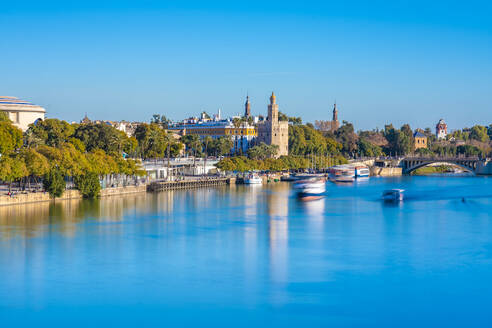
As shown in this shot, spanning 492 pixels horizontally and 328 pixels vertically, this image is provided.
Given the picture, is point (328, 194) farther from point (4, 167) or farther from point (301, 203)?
point (4, 167)

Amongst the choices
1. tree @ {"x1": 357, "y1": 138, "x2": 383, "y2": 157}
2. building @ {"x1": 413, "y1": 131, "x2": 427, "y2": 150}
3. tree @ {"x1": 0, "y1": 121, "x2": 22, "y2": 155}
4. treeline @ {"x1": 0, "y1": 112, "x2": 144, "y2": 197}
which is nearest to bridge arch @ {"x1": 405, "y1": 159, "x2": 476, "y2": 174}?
tree @ {"x1": 357, "y1": 138, "x2": 383, "y2": 157}

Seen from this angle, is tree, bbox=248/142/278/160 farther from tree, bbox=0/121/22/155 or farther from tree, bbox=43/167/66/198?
tree, bbox=43/167/66/198

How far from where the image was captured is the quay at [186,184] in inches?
1964

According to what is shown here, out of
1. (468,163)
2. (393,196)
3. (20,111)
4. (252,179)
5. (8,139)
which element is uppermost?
(20,111)

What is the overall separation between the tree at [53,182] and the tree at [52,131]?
10.9m

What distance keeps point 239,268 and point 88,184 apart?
1982 cm

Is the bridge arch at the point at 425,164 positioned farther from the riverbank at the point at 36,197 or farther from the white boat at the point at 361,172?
the riverbank at the point at 36,197

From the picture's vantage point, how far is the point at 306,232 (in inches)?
1187

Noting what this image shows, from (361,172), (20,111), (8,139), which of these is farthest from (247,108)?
(8,139)

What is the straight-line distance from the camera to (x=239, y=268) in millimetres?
22547

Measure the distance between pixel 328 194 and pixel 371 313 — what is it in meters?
34.9

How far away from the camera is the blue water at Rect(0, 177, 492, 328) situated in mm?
17844

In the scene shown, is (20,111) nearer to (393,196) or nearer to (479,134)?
(393,196)

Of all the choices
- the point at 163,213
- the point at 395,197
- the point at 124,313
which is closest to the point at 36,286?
the point at 124,313
